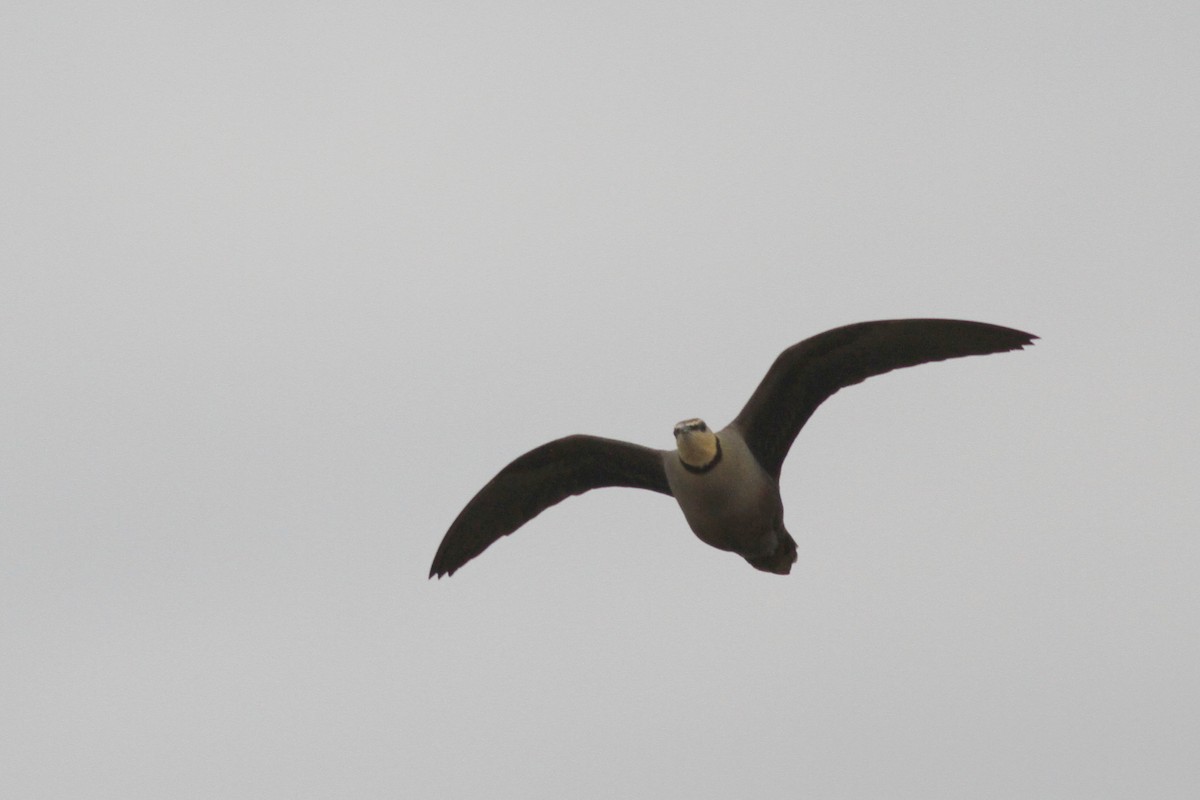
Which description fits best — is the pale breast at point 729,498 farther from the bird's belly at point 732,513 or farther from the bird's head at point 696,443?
the bird's head at point 696,443

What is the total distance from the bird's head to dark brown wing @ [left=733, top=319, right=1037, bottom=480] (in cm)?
82

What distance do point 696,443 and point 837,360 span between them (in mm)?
1565

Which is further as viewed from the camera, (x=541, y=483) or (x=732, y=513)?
(x=541, y=483)

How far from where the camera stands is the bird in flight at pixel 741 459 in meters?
15.8

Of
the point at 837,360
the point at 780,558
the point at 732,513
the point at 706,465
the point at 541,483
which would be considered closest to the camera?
the point at 706,465

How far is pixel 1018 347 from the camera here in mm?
15594

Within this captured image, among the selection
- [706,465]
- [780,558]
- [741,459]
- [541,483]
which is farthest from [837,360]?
[541,483]

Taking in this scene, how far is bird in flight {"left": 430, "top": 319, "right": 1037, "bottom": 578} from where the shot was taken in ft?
51.8

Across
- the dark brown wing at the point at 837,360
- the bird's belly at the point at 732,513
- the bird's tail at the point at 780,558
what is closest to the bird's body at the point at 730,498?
the bird's belly at the point at 732,513

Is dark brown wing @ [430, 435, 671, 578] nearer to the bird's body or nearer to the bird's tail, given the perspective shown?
the bird's body

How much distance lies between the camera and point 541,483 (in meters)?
17.5

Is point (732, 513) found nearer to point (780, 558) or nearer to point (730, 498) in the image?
point (730, 498)

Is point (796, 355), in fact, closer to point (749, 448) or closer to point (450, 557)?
point (749, 448)

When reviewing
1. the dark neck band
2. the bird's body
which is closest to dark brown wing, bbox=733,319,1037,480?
the bird's body
